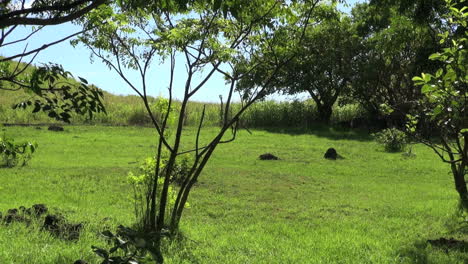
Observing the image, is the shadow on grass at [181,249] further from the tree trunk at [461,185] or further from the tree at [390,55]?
the tree trunk at [461,185]

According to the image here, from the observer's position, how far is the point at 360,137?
21438 mm

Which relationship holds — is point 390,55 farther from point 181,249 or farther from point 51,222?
point 51,222

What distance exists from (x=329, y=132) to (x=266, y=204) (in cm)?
1563

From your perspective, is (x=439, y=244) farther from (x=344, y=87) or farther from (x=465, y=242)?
(x=344, y=87)

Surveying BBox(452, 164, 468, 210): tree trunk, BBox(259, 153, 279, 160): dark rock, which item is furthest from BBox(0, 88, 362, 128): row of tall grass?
BBox(452, 164, 468, 210): tree trunk

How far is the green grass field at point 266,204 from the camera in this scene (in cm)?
506

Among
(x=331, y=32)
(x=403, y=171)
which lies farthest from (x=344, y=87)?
(x=403, y=171)

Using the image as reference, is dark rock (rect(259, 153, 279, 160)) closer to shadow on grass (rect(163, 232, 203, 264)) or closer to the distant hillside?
shadow on grass (rect(163, 232, 203, 264))

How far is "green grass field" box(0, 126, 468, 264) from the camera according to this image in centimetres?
506

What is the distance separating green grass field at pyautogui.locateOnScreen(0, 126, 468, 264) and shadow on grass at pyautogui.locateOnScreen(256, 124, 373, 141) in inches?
181

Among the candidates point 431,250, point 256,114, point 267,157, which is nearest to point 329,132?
point 256,114

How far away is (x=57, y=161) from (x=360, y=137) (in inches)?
556

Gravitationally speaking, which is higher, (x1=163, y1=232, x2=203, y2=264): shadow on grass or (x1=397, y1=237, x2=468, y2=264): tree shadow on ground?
(x1=397, y1=237, x2=468, y2=264): tree shadow on ground

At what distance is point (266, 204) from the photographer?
8422mm
